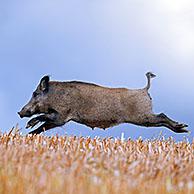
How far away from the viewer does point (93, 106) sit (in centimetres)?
1267

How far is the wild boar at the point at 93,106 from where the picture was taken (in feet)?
40.9

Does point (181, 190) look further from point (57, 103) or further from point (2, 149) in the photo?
point (57, 103)

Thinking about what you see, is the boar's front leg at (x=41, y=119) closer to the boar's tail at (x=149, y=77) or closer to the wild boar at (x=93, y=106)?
the wild boar at (x=93, y=106)

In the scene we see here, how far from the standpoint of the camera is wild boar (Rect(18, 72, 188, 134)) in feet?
40.9

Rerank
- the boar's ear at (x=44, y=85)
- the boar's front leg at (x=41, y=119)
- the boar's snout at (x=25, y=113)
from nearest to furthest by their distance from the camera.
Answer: the boar's front leg at (x=41, y=119) → the boar's ear at (x=44, y=85) → the boar's snout at (x=25, y=113)

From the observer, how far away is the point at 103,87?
42.5 ft

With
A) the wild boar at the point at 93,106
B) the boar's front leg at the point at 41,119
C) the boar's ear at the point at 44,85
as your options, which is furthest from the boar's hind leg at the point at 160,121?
the boar's ear at the point at 44,85

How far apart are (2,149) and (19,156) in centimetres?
67

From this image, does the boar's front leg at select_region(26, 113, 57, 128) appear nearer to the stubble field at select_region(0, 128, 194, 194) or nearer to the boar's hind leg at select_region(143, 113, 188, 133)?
the boar's hind leg at select_region(143, 113, 188, 133)

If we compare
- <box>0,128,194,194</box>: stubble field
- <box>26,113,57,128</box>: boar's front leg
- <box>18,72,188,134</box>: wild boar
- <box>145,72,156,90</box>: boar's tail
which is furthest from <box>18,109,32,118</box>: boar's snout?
<box>0,128,194,194</box>: stubble field

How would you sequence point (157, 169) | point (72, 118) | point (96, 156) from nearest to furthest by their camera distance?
point (157, 169) → point (96, 156) → point (72, 118)

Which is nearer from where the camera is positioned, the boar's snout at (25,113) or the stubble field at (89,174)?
the stubble field at (89,174)

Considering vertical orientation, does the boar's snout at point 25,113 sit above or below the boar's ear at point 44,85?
below

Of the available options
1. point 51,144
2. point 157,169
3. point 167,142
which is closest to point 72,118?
point 167,142
